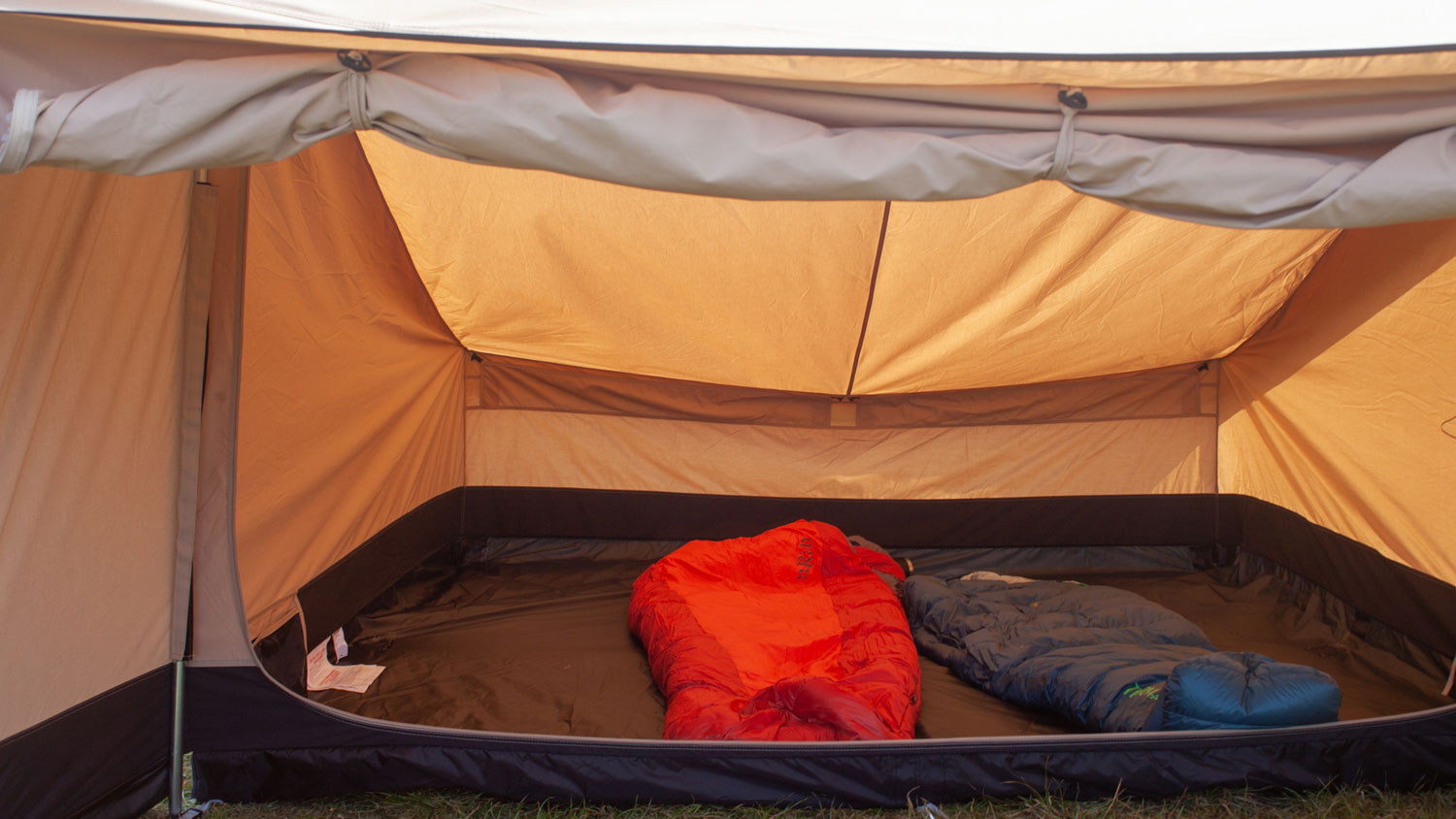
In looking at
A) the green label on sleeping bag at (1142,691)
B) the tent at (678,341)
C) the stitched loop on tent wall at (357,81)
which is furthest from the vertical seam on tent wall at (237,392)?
the green label on sleeping bag at (1142,691)

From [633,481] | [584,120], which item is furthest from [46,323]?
[633,481]

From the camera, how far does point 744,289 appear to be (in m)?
2.71

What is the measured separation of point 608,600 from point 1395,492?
248 cm

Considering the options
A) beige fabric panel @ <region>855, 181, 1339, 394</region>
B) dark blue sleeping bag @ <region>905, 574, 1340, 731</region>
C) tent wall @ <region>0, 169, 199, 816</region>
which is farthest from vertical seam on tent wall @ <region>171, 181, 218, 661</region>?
dark blue sleeping bag @ <region>905, 574, 1340, 731</region>

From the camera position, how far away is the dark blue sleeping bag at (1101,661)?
6.12 ft

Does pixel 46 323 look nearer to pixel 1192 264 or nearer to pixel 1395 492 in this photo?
pixel 1192 264

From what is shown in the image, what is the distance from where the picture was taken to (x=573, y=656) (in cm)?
250

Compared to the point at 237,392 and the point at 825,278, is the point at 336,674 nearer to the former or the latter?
the point at 237,392

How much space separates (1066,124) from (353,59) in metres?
1.04

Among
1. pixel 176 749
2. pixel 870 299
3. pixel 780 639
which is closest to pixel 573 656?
pixel 780 639

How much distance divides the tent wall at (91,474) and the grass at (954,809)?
0.30 m

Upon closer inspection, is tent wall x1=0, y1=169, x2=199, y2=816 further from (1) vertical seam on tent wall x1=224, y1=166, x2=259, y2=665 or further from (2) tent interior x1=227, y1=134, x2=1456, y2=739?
(2) tent interior x1=227, y1=134, x2=1456, y2=739

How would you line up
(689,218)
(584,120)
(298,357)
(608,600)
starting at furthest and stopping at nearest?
(608,600) < (689,218) < (298,357) < (584,120)

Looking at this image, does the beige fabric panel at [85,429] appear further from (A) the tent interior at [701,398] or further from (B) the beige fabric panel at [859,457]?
(B) the beige fabric panel at [859,457]
